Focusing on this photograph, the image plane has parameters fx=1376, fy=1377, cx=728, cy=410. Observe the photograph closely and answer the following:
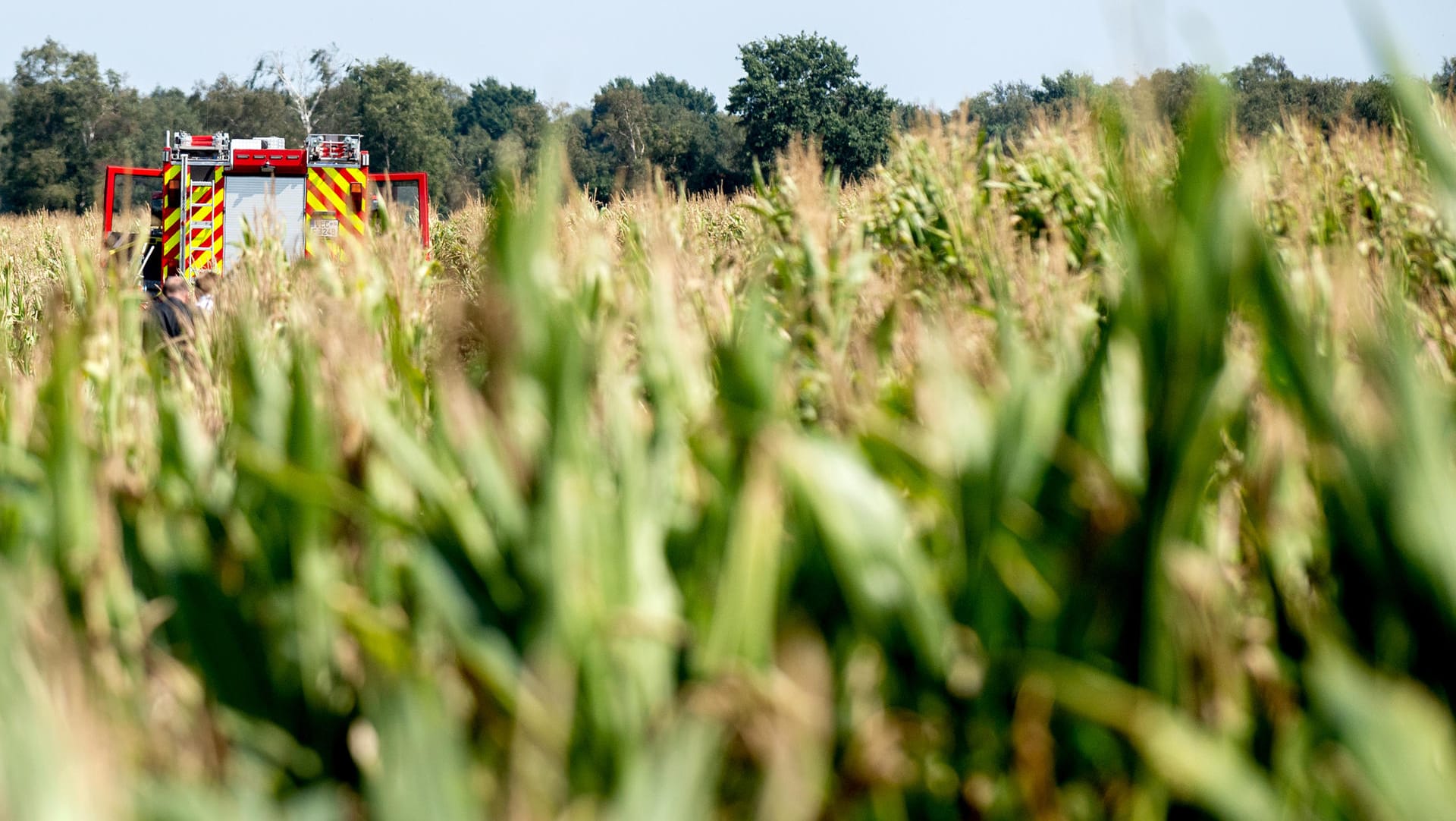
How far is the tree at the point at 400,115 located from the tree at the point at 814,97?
12.7m

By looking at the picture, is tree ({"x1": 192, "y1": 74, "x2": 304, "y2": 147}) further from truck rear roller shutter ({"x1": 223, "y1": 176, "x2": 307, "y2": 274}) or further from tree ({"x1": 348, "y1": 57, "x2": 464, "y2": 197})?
truck rear roller shutter ({"x1": 223, "y1": 176, "x2": 307, "y2": 274})

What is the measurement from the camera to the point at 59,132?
6388cm

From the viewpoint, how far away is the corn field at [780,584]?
1039mm

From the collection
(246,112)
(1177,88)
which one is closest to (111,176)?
A: (1177,88)

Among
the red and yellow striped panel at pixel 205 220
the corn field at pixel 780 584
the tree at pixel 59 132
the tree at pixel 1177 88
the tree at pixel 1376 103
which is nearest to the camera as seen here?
the corn field at pixel 780 584

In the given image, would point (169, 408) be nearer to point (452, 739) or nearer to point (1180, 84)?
point (452, 739)

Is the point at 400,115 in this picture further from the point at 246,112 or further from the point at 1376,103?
the point at 1376,103

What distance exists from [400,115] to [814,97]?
17884mm

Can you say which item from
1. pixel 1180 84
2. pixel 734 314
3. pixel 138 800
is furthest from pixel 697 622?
pixel 734 314

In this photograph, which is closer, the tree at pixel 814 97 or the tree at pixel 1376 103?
the tree at pixel 1376 103

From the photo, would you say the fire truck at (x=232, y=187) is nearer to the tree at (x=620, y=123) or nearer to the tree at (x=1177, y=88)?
the tree at (x=1177, y=88)

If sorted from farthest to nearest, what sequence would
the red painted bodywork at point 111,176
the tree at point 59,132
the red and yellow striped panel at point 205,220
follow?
the tree at point 59,132
the red and yellow striped panel at point 205,220
the red painted bodywork at point 111,176

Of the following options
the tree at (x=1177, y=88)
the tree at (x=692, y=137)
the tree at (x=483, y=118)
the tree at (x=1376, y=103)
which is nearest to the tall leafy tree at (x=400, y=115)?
the tree at (x=692, y=137)

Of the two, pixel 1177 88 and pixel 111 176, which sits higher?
pixel 111 176
